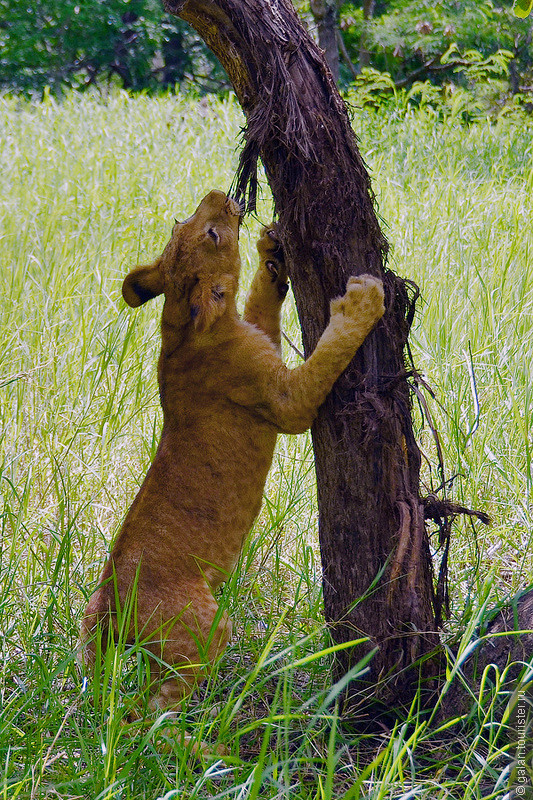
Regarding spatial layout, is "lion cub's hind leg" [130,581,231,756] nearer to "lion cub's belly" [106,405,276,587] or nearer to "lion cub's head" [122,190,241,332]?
"lion cub's belly" [106,405,276,587]

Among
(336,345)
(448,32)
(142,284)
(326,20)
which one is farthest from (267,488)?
(448,32)

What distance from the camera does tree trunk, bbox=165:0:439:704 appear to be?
2.23 m

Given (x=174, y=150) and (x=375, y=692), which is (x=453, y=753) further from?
(x=174, y=150)

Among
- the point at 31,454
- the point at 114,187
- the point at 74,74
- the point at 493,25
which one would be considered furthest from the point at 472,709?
the point at 74,74

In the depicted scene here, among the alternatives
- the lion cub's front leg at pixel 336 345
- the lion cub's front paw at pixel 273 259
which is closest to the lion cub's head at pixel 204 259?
the lion cub's front paw at pixel 273 259

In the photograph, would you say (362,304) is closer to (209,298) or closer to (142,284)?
(209,298)

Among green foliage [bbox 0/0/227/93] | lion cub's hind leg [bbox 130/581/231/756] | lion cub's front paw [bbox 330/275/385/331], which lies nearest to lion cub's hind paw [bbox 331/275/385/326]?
lion cub's front paw [bbox 330/275/385/331]

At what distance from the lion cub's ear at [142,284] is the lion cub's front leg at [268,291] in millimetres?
357

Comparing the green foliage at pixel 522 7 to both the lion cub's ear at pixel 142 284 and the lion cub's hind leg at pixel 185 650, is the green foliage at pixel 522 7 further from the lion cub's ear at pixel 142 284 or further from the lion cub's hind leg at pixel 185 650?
the lion cub's hind leg at pixel 185 650

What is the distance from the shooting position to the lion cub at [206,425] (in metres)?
2.39

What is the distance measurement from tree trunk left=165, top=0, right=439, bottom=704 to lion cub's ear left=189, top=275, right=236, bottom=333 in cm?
32

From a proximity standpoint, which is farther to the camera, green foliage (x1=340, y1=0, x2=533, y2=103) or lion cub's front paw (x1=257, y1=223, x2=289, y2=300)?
green foliage (x1=340, y1=0, x2=533, y2=103)

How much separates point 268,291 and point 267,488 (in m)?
1.18

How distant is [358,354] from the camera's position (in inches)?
94.0
